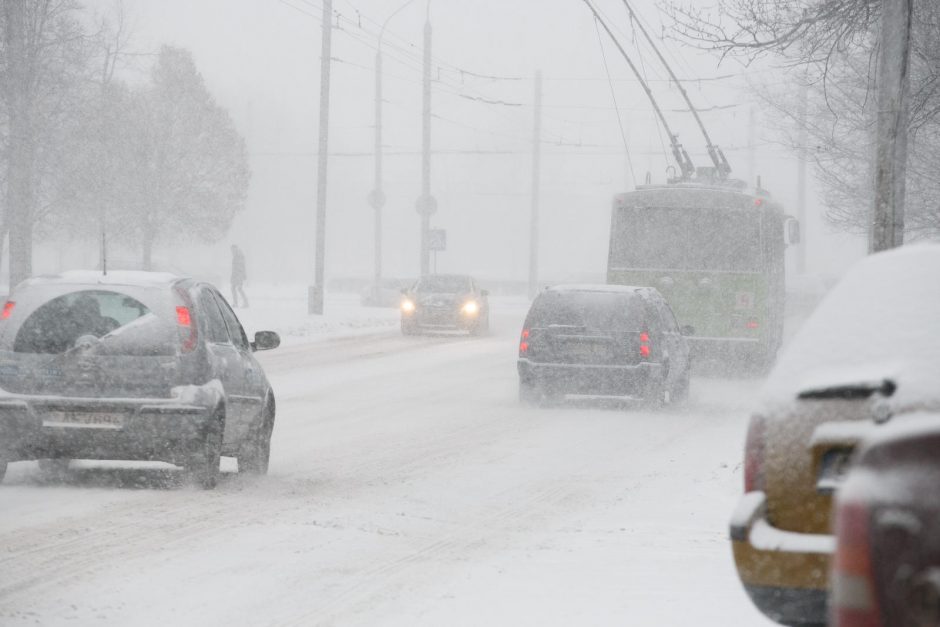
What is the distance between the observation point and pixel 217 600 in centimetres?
719

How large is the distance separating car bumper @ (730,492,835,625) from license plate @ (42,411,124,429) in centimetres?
594

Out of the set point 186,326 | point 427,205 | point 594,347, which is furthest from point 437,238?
point 186,326

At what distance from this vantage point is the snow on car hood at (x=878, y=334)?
4734 millimetres

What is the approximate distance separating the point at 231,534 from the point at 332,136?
131284 millimetres

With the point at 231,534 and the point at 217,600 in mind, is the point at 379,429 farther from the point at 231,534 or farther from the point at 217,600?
the point at 217,600

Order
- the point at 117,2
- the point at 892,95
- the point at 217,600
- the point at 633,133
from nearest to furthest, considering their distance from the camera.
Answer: the point at 217,600, the point at 892,95, the point at 117,2, the point at 633,133

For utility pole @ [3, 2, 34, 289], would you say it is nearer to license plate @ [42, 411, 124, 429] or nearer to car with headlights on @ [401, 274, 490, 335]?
car with headlights on @ [401, 274, 490, 335]

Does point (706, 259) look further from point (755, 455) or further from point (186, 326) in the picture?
point (755, 455)

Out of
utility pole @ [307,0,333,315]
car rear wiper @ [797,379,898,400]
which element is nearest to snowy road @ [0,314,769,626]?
car rear wiper @ [797,379,898,400]

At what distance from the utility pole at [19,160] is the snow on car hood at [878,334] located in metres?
25.7

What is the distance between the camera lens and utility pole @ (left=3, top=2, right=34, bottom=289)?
29.5m

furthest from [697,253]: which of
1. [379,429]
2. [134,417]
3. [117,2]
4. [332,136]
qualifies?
[332,136]

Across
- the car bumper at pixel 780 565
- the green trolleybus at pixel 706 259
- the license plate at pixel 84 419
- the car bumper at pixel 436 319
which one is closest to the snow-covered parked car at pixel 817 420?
the car bumper at pixel 780 565

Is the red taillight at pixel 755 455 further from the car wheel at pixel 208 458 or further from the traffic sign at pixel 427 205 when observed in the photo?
the traffic sign at pixel 427 205
